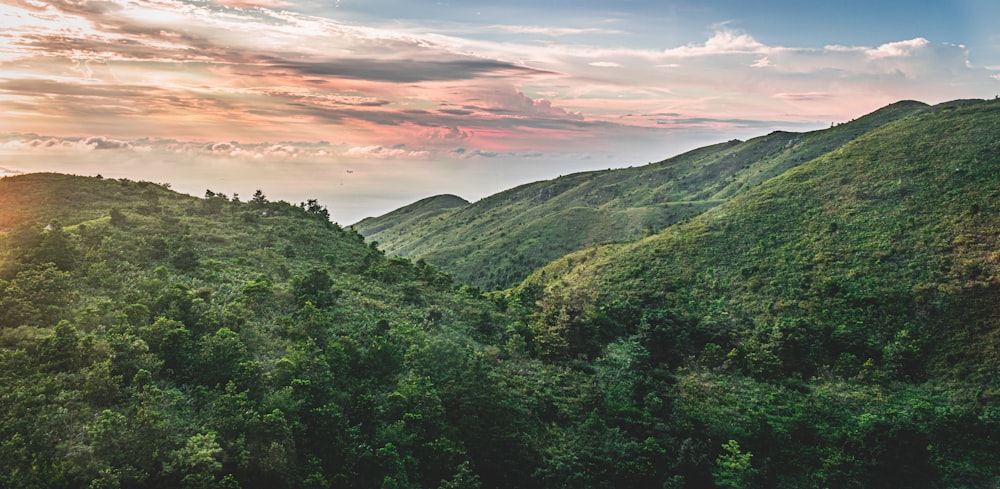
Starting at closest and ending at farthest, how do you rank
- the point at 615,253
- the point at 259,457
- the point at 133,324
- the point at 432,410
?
the point at 259,457 → the point at 133,324 → the point at 432,410 → the point at 615,253

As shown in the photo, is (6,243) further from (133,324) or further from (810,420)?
(810,420)

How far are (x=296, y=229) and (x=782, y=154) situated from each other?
178m

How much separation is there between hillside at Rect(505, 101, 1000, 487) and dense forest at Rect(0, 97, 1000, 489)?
1.10ft

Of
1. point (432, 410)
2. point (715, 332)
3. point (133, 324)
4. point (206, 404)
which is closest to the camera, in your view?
point (206, 404)

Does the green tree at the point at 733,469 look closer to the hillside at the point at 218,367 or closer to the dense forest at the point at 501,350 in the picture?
the dense forest at the point at 501,350

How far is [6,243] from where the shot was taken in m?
49.5

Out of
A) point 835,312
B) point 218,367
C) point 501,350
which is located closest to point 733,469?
point 501,350

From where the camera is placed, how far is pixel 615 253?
105 m

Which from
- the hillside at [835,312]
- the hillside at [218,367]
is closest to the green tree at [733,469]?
the hillside at [835,312]

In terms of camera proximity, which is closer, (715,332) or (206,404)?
(206,404)

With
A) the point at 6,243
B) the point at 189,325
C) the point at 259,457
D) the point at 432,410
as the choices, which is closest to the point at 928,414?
the point at 432,410

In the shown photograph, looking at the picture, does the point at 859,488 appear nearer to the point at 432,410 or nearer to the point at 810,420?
the point at 810,420

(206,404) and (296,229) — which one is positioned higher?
(296,229)

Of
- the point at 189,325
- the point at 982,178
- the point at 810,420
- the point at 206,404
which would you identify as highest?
the point at 982,178
